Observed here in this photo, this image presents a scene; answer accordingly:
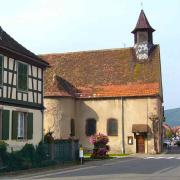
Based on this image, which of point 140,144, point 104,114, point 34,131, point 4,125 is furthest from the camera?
point 104,114

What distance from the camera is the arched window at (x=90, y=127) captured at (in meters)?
48.8

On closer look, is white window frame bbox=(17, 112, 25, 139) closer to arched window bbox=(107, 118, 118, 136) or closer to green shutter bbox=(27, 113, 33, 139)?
green shutter bbox=(27, 113, 33, 139)

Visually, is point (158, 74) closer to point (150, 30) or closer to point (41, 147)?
point (150, 30)

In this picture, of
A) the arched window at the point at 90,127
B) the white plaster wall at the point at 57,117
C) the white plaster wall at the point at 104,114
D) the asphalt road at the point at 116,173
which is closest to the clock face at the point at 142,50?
the white plaster wall at the point at 104,114

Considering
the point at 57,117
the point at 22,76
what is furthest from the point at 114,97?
the point at 22,76

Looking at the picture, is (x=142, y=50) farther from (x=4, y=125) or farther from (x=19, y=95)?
(x=4, y=125)

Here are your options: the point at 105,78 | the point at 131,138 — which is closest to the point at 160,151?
the point at 131,138

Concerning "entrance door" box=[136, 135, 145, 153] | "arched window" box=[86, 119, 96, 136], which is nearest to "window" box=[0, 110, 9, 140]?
"arched window" box=[86, 119, 96, 136]

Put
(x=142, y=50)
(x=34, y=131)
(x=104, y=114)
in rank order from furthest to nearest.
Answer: (x=142, y=50)
(x=104, y=114)
(x=34, y=131)

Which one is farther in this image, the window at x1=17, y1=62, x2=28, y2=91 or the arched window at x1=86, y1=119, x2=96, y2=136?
the arched window at x1=86, y1=119, x2=96, y2=136

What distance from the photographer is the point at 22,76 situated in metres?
28.5

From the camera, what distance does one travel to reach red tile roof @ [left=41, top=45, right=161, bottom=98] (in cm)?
4806

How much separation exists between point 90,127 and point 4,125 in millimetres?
23781

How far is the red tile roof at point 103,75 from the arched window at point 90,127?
9.03 ft
